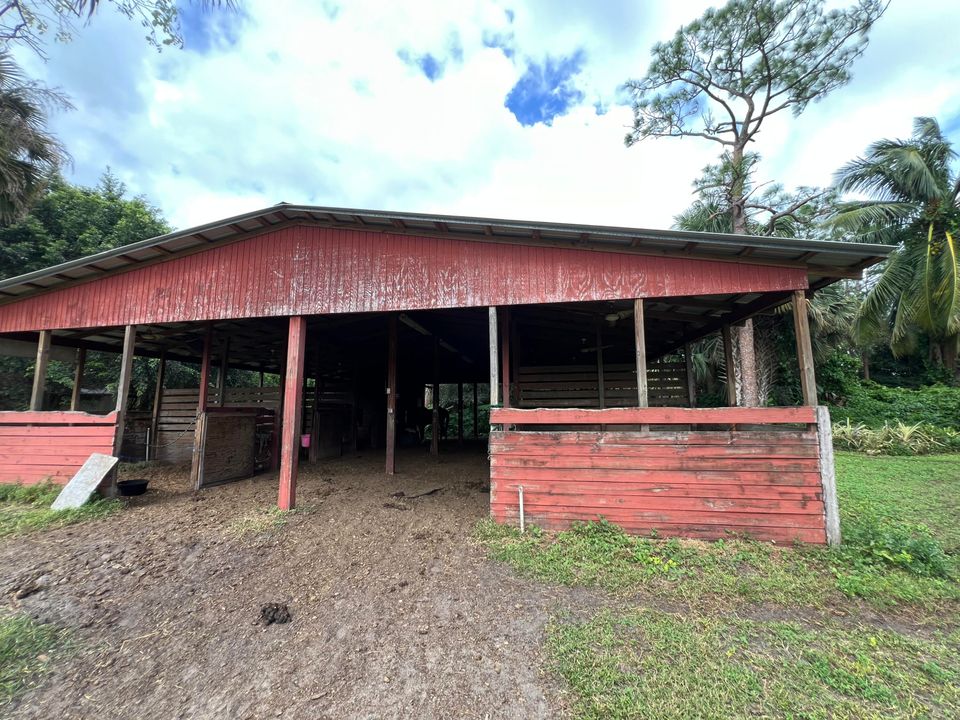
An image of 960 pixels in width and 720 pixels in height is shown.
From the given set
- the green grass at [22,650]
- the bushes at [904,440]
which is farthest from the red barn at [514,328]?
the bushes at [904,440]

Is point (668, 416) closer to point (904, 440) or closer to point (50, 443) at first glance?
point (50, 443)

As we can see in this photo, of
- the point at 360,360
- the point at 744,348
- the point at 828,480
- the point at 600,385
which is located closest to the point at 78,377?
the point at 360,360

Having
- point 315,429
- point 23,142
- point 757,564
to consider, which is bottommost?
point 757,564

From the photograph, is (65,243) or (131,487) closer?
(131,487)

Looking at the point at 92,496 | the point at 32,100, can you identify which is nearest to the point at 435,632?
the point at 92,496

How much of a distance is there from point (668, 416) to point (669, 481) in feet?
2.38

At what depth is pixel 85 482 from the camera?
594cm

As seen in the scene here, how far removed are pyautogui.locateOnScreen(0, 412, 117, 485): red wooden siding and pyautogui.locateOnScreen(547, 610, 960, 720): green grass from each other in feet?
25.0

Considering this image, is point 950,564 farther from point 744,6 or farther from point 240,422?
point 744,6

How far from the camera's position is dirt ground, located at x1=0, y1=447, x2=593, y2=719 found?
2.39 metres

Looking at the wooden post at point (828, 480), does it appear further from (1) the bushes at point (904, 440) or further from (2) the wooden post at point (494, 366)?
(1) the bushes at point (904, 440)

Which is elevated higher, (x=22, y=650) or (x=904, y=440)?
(x=904, y=440)

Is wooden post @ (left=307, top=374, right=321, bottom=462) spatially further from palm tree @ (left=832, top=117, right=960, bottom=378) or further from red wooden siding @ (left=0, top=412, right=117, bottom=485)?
palm tree @ (left=832, top=117, right=960, bottom=378)

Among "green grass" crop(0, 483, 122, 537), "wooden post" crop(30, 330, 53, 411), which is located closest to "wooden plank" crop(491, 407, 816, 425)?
"green grass" crop(0, 483, 122, 537)
